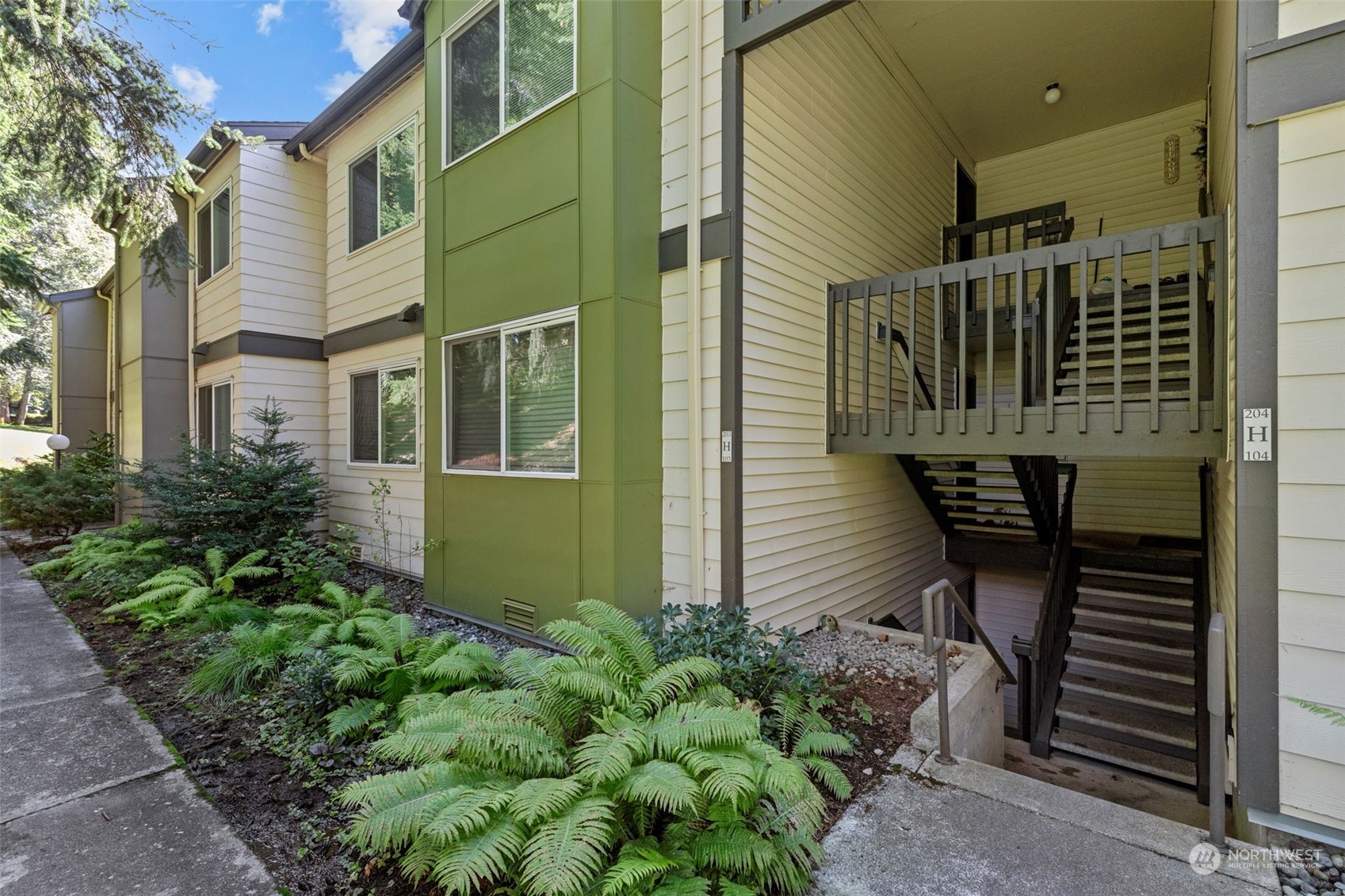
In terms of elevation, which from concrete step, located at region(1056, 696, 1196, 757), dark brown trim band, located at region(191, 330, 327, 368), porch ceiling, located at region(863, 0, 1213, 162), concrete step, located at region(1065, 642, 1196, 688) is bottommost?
concrete step, located at region(1056, 696, 1196, 757)

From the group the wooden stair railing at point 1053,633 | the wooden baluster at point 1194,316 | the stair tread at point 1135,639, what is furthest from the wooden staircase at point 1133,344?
the stair tread at point 1135,639

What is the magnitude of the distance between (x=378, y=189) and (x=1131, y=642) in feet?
30.1

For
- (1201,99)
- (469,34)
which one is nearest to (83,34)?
(469,34)

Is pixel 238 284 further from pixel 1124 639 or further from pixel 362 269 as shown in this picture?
pixel 1124 639

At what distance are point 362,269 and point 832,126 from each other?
5653 mm

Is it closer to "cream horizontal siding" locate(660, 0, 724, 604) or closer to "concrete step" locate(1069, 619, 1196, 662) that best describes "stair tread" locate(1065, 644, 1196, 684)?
"concrete step" locate(1069, 619, 1196, 662)

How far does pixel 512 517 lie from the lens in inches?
191

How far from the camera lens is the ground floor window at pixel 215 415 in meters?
8.31

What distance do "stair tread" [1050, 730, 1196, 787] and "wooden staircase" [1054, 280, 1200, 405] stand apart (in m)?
2.79

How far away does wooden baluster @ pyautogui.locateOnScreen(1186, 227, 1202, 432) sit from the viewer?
11.3 feet

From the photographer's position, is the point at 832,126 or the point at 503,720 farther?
the point at 832,126

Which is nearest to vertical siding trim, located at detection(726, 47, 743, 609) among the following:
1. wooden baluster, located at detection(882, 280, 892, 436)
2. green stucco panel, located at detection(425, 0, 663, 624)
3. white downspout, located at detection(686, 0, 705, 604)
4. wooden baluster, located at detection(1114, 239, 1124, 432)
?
white downspout, located at detection(686, 0, 705, 604)

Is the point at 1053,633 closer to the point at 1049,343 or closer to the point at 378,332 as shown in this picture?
the point at 1049,343

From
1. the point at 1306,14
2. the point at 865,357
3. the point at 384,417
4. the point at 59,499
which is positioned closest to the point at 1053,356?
the point at 865,357
